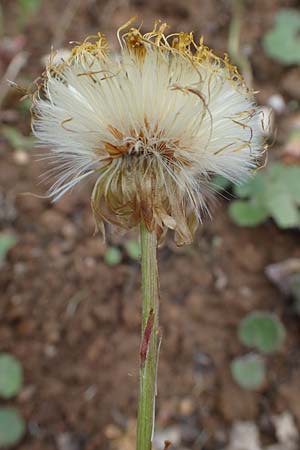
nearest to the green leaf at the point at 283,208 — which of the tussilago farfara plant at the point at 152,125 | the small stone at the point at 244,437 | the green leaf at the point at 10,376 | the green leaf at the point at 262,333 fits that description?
the green leaf at the point at 262,333

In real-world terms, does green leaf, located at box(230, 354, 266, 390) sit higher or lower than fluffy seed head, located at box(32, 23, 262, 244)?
lower

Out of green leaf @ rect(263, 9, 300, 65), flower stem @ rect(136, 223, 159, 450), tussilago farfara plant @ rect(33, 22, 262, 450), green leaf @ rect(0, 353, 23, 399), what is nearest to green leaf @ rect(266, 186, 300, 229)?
green leaf @ rect(263, 9, 300, 65)

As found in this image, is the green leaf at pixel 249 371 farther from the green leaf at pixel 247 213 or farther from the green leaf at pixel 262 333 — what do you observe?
the green leaf at pixel 247 213

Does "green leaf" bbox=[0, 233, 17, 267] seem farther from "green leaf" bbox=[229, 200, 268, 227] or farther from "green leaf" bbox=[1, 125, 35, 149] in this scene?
"green leaf" bbox=[229, 200, 268, 227]

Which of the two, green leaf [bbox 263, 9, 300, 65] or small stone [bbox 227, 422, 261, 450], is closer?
small stone [bbox 227, 422, 261, 450]

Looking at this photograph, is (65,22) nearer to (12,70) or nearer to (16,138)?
(12,70)

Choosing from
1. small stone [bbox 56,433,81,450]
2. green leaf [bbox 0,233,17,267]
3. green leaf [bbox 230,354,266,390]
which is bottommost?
small stone [bbox 56,433,81,450]

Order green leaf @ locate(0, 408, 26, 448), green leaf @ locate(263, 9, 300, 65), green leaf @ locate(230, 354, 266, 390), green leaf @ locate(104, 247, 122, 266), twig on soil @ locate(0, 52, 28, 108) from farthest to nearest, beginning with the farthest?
green leaf @ locate(263, 9, 300, 65), twig on soil @ locate(0, 52, 28, 108), green leaf @ locate(104, 247, 122, 266), green leaf @ locate(230, 354, 266, 390), green leaf @ locate(0, 408, 26, 448)

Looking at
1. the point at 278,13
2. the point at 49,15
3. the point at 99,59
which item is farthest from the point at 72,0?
the point at 99,59
